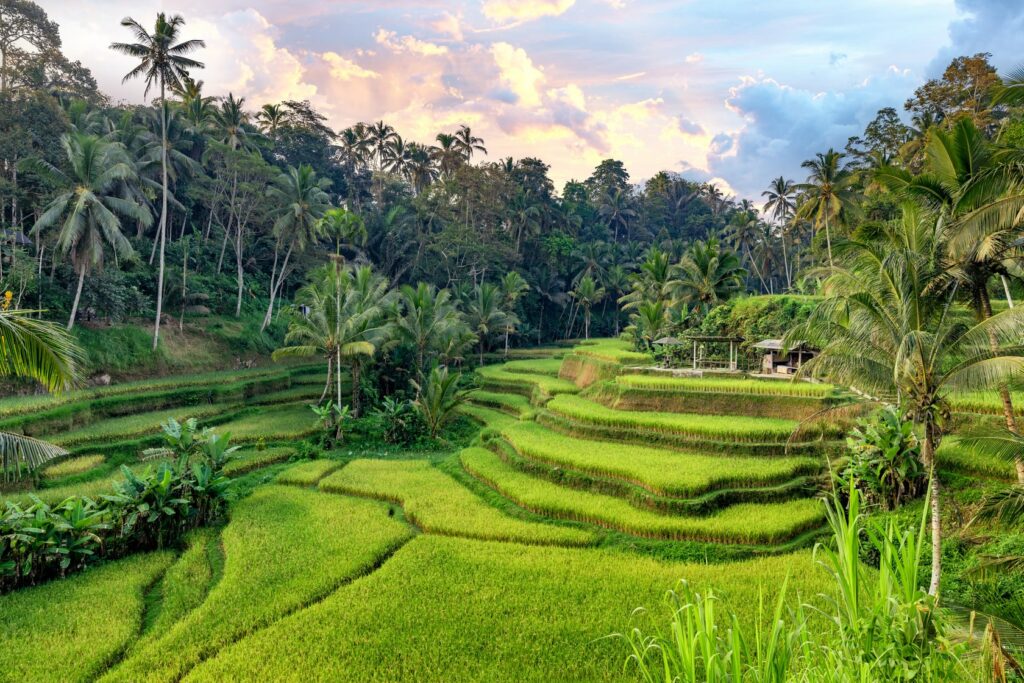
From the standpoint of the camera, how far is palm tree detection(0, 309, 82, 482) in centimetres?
599

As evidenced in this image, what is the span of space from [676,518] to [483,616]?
4.92 meters

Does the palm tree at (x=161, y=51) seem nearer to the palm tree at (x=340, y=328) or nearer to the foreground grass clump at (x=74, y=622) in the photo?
the palm tree at (x=340, y=328)

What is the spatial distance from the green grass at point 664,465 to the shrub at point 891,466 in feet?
5.84

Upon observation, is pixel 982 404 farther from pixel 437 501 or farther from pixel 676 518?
pixel 437 501

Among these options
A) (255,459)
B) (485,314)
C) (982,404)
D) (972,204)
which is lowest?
(255,459)

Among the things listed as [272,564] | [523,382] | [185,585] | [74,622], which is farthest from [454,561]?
[523,382]

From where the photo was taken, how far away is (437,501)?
40.1 ft

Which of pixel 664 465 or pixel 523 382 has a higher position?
pixel 523 382

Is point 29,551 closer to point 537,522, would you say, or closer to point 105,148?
point 537,522

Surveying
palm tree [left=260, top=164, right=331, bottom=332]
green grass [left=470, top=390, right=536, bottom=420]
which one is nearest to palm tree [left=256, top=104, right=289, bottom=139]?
palm tree [left=260, top=164, right=331, bottom=332]

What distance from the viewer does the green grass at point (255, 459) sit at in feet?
48.5

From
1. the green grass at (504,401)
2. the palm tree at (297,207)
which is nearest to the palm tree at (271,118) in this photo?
the palm tree at (297,207)

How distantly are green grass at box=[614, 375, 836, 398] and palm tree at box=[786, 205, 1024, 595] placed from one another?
252 inches

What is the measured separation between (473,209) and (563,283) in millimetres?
10494
